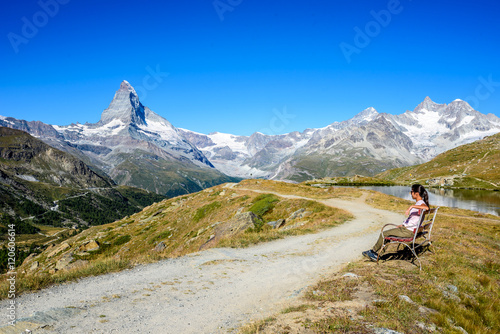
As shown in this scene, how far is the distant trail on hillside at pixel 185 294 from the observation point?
350 inches

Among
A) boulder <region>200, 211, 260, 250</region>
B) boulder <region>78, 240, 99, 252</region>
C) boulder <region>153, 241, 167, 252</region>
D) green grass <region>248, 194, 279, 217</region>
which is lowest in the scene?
boulder <region>78, 240, 99, 252</region>

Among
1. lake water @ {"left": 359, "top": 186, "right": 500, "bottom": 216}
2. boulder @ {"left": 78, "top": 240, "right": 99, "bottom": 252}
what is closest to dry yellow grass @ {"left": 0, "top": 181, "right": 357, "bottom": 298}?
boulder @ {"left": 78, "top": 240, "right": 99, "bottom": 252}

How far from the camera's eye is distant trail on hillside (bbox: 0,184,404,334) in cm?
890

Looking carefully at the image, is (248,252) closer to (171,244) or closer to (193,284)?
(193,284)

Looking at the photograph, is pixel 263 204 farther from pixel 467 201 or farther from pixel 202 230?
pixel 467 201

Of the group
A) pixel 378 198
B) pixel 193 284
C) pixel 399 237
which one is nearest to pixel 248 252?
pixel 193 284

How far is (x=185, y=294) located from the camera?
11680 mm

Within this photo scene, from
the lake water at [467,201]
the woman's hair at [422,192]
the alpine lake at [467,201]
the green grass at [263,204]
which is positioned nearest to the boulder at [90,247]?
the green grass at [263,204]

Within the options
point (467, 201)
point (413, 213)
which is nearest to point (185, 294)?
point (413, 213)

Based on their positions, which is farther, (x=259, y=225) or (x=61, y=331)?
(x=259, y=225)

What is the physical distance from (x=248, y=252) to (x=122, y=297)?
10095mm

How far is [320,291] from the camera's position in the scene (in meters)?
11.1

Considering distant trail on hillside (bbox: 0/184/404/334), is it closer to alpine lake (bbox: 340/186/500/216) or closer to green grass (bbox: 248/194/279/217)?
green grass (bbox: 248/194/279/217)

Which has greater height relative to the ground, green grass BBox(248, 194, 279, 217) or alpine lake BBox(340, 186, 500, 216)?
green grass BBox(248, 194, 279, 217)
